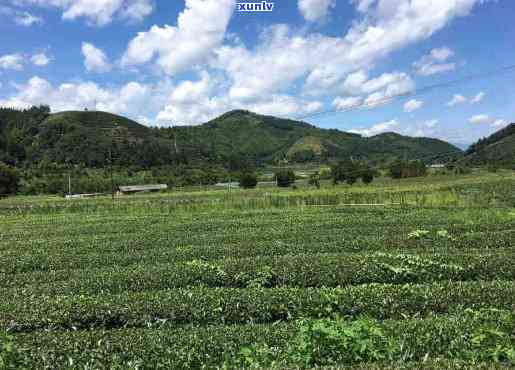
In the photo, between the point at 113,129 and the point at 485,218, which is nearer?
the point at 485,218

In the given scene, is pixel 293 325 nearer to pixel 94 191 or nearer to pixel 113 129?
pixel 94 191

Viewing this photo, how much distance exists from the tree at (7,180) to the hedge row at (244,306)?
10691 centimetres

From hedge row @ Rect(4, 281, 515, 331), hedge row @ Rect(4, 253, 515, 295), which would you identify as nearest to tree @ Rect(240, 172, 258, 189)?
hedge row @ Rect(4, 253, 515, 295)

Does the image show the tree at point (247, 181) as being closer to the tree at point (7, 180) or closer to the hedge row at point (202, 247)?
the tree at point (7, 180)

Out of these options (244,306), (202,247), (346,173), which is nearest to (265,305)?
(244,306)

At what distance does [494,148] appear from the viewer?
577 feet

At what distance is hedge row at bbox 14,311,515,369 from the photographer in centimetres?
741

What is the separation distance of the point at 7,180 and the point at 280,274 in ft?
360

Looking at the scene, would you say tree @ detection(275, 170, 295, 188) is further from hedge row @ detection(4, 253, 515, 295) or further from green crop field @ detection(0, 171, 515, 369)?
hedge row @ detection(4, 253, 515, 295)

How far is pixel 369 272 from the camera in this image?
14.2m

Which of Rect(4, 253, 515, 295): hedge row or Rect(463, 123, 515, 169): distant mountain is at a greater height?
Rect(463, 123, 515, 169): distant mountain

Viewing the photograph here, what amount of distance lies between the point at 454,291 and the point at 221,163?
175m

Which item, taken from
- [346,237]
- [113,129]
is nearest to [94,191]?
[113,129]

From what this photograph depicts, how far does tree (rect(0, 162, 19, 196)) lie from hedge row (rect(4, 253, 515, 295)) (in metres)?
102
